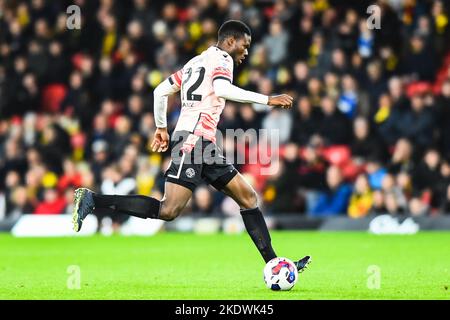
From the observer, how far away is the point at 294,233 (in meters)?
17.5

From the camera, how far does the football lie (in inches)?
372

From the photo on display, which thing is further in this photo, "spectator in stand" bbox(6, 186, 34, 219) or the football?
"spectator in stand" bbox(6, 186, 34, 219)

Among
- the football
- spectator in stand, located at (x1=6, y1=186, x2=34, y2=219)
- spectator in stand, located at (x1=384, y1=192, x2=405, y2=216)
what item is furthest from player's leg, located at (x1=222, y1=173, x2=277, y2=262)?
spectator in stand, located at (x1=6, y1=186, x2=34, y2=219)

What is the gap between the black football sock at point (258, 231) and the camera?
32.2 ft

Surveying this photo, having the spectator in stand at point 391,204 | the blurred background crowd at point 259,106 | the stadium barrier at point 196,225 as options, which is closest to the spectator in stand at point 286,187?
the blurred background crowd at point 259,106

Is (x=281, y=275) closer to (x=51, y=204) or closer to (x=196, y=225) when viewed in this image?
(x=196, y=225)

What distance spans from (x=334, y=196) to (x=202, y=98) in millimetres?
8383

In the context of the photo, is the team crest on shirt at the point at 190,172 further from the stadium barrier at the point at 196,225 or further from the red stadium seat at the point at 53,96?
the red stadium seat at the point at 53,96

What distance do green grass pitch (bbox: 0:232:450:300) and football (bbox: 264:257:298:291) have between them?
0.31 feet

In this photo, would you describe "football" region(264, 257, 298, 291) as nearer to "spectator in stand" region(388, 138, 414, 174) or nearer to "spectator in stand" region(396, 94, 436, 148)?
"spectator in stand" region(388, 138, 414, 174)

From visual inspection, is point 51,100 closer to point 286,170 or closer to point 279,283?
point 286,170

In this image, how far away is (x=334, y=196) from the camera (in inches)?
704
